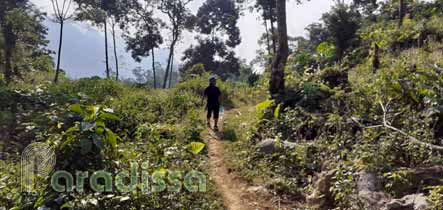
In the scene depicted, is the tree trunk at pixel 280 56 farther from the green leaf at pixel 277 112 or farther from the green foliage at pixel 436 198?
the green foliage at pixel 436 198

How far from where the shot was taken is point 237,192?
5.56 meters

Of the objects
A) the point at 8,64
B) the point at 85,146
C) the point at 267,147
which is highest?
the point at 8,64

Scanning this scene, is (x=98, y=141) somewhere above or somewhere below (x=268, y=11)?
below

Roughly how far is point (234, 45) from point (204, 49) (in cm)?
255

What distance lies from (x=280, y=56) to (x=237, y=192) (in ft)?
16.1

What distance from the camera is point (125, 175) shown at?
4457mm

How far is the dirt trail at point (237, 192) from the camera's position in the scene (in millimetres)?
5117

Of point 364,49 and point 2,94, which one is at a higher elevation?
point 364,49

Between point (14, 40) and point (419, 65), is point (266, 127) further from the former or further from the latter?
point (14, 40)

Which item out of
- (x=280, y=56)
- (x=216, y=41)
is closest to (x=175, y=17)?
(x=216, y=41)

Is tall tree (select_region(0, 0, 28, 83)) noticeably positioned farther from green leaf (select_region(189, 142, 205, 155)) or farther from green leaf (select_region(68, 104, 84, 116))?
green leaf (select_region(68, 104, 84, 116))

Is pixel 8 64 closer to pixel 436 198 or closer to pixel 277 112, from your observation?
pixel 277 112

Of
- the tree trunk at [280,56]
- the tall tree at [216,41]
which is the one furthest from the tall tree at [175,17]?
the tree trunk at [280,56]

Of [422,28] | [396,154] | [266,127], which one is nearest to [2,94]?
[266,127]
